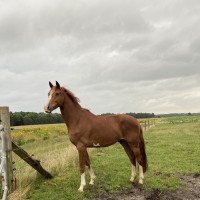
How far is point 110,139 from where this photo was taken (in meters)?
9.43

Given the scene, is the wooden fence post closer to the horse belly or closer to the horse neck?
the horse neck

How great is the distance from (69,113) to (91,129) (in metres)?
0.72

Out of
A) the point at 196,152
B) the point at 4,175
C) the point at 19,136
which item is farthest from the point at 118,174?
the point at 19,136

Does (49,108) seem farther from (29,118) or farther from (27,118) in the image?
(29,118)

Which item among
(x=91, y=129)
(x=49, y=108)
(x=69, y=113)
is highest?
(x=49, y=108)

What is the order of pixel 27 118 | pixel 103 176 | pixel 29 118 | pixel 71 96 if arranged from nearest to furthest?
pixel 71 96, pixel 103 176, pixel 27 118, pixel 29 118

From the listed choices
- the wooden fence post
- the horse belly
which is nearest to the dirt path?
the horse belly

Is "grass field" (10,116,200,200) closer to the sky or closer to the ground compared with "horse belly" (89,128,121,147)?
closer to the ground

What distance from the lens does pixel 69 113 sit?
9.31 m

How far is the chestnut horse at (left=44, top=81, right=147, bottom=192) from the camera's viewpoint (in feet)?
29.4

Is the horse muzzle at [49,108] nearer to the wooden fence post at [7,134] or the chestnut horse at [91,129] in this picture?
the chestnut horse at [91,129]

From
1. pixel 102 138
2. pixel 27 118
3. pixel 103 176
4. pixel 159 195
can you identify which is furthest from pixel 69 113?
pixel 27 118

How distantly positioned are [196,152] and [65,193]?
8.76 m

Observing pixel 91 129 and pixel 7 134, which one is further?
pixel 91 129
